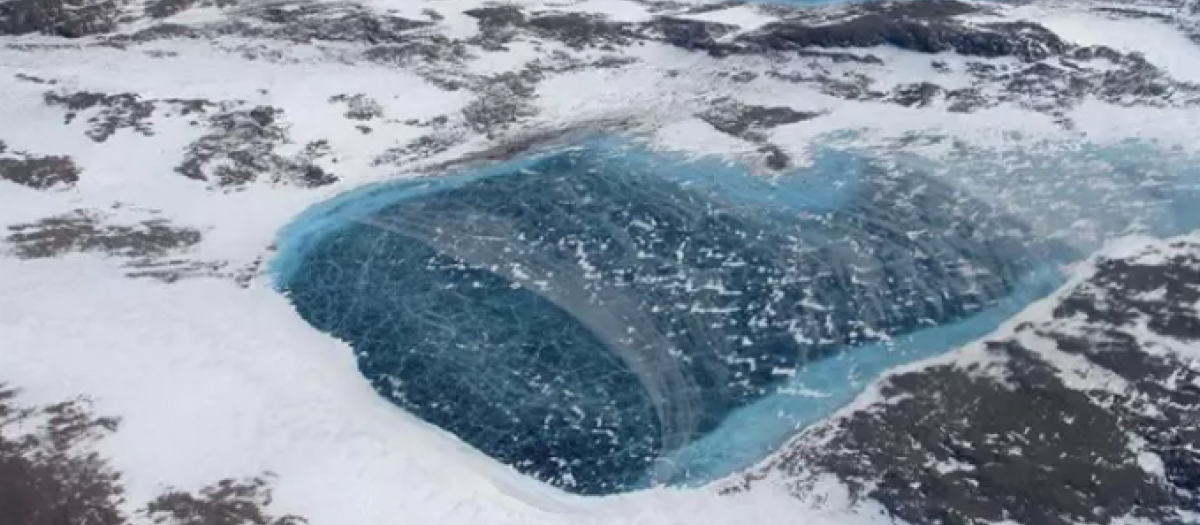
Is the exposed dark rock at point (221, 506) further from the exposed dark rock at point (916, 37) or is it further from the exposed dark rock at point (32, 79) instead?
the exposed dark rock at point (916, 37)

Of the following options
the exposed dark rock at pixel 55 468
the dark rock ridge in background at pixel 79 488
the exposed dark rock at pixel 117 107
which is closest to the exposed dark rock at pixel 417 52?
the exposed dark rock at pixel 117 107

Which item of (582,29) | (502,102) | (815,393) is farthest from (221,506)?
(582,29)

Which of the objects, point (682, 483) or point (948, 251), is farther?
point (948, 251)

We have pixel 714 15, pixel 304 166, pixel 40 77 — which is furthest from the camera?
pixel 714 15

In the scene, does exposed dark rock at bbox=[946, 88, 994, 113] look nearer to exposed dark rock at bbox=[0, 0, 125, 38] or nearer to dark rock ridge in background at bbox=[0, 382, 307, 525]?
dark rock ridge in background at bbox=[0, 382, 307, 525]

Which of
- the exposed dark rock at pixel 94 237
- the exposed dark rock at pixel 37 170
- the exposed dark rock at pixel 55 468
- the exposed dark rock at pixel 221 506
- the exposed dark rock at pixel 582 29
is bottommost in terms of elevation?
the exposed dark rock at pixel 221 506

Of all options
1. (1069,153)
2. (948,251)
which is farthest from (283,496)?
(1069,153)

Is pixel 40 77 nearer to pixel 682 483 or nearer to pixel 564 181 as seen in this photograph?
pixel 564 181

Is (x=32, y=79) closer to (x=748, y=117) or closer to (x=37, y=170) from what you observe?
(x=37, y=170)

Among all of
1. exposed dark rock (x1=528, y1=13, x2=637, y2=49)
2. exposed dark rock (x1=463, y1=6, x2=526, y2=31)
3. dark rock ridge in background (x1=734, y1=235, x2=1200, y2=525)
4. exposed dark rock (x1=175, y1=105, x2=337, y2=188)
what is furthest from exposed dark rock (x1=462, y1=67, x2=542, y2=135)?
dark rock ridge in background (x1=734, y1=235, x2=1200, y2=525)
